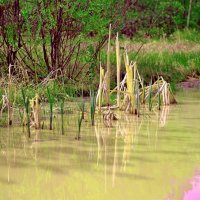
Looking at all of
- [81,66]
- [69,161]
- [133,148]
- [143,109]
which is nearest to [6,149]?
[69,161]

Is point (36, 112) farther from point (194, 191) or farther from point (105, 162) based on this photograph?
point (194, 191)

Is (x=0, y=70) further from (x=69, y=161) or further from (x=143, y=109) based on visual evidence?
(x=69, y=161)

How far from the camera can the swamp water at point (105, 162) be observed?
3469 millimetres

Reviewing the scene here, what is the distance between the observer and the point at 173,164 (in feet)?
13.6

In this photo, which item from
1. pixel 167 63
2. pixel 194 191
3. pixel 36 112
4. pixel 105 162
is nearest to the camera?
pixel 194 191

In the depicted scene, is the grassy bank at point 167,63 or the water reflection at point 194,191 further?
the grassy bank at point 167,63

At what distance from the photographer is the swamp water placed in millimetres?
3469

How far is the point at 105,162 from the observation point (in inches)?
166

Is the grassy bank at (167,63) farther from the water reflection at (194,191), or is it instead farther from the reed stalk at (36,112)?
the water reflection at (194,191)

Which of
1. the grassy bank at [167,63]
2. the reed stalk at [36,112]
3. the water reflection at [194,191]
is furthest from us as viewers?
the grassy bank at [167,63]

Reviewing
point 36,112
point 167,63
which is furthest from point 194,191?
point 167,63

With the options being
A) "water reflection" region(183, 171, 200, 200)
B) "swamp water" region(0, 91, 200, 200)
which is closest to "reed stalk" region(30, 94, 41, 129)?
"swamp water" region(0, 91, 200, 200)

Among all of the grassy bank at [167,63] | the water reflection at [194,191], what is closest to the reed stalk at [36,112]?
the water reflection at [194,191]

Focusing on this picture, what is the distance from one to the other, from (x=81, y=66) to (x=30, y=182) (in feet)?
19.1
